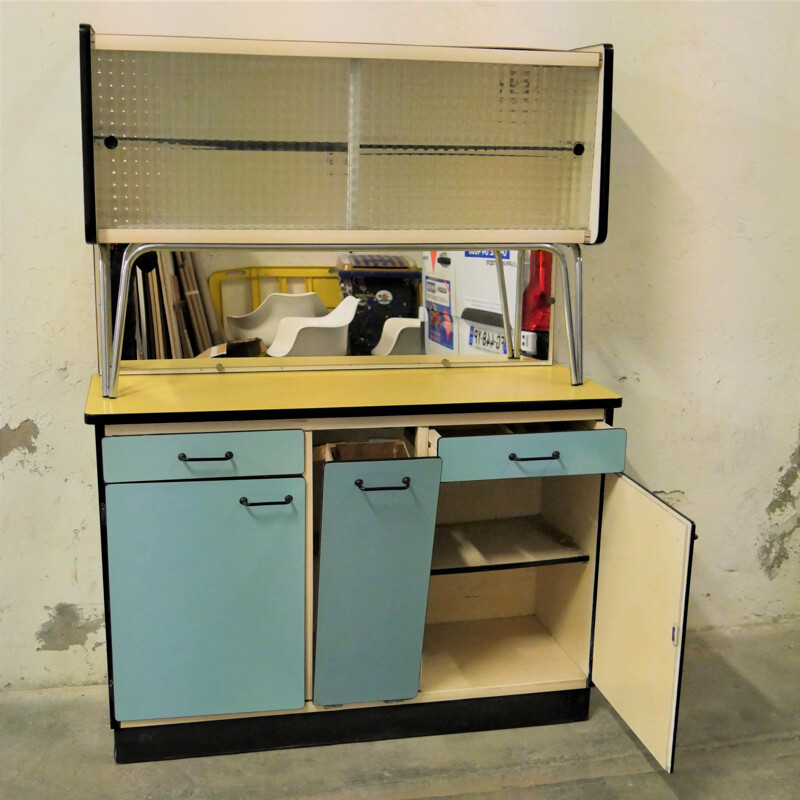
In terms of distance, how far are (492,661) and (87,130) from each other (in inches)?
66.1

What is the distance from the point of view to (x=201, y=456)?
1833mm

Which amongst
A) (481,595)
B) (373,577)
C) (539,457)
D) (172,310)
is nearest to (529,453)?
(539,457)

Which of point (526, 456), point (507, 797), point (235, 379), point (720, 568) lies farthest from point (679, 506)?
point (235, 379)

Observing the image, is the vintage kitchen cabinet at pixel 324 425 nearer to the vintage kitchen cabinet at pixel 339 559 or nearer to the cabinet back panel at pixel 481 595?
the vintage kitchen cabinet at pixel 339 559

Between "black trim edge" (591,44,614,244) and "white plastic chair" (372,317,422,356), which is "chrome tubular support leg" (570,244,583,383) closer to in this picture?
"black trim edge" (591,44,614,244)

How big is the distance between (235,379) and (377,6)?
1.02m

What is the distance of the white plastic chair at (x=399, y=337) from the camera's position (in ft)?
7.39

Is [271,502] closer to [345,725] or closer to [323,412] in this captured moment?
[323,412]

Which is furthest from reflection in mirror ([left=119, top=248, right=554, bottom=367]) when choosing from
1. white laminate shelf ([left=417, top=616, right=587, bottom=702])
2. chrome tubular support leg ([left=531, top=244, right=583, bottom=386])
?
white laminate shelf ([left=417, top=616, right=587, bottom=702])

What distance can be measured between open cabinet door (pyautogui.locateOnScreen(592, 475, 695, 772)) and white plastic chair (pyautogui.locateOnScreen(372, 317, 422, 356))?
0.64 m

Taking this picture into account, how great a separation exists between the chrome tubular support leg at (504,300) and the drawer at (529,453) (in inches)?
16.8

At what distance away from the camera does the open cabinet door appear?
1794 millimetres

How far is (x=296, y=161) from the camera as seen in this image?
189 cm

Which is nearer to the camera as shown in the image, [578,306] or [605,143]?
[605,143]
